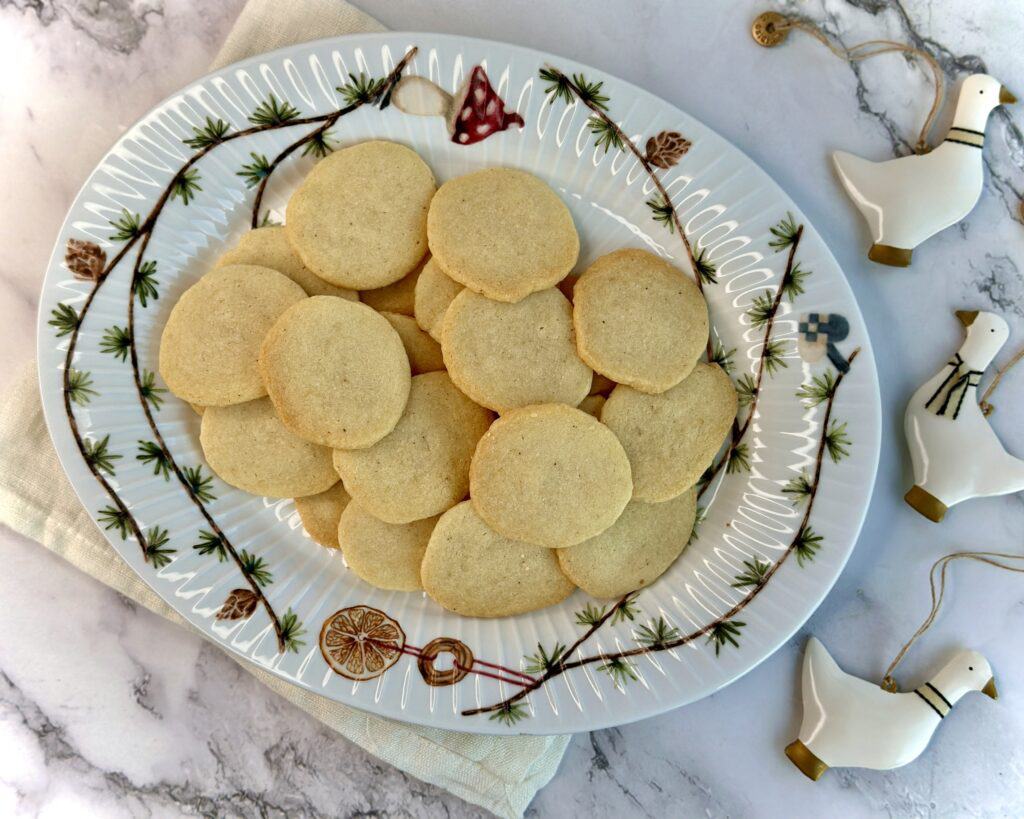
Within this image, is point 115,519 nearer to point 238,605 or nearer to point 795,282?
point 238,605

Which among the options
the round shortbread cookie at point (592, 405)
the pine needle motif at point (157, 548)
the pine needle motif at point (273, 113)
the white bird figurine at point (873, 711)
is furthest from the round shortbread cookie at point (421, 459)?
the white bird figurine at point (873, 711)

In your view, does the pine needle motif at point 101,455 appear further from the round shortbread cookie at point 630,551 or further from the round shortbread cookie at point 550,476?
the round shortbread cookie at point 630,551

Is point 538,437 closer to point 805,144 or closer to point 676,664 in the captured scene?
point 676,664

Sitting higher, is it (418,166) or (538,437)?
(418,166)

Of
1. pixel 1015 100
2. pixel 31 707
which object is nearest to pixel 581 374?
pixel 1015 100

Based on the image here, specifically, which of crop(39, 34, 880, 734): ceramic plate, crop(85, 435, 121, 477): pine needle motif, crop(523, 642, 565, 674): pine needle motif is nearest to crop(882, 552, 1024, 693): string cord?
crop(39, 34, 880, 734): ceramic plate

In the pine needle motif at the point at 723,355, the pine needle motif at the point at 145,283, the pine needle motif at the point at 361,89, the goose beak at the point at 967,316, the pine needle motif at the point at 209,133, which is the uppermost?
the pine needle motif at the point at 361,89

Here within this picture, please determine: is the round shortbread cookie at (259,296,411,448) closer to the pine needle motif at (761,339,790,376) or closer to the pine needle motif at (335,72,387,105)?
the pine needle motif at (335,72,387,105)
